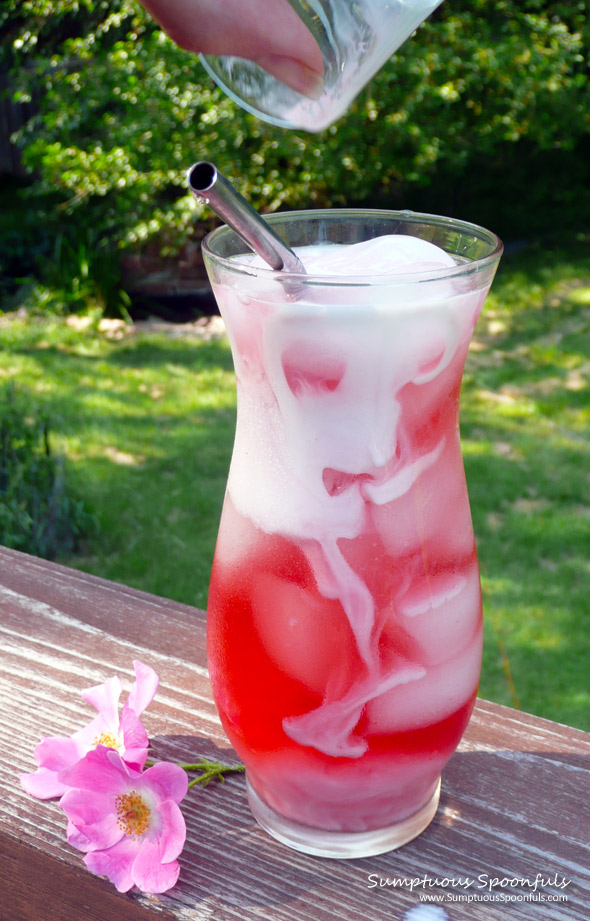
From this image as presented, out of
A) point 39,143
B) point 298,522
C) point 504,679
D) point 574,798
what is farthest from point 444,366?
point 39,143

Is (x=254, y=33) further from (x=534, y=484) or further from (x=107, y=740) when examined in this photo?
(x=534, y=484)

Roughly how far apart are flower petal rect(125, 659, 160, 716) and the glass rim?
0.38 meters

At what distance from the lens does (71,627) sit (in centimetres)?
104

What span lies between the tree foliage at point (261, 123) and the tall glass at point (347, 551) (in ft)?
12.4

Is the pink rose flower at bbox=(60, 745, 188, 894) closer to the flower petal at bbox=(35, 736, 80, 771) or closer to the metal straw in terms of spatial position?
the flower petal at bbox=(35, 736, 80, 771)

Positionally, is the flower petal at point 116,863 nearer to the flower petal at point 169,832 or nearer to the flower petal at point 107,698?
the flower petal at point 169,832

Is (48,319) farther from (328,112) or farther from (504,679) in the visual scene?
(328,112)

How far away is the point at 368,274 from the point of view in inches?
29.6

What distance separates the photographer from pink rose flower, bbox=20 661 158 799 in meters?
0.84

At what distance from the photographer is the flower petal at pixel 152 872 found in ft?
2.43

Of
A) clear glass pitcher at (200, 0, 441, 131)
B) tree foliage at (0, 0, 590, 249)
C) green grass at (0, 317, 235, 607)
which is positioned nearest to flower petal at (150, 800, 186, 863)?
clear glass pitcher at (200, 0, 441, 131)

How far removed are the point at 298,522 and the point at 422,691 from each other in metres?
0.17

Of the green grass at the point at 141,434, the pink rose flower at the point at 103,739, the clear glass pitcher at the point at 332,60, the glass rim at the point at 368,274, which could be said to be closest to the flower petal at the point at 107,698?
the pink rose flower at the point at 103,739

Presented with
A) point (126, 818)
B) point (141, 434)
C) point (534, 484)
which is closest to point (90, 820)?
point (126, 818)
